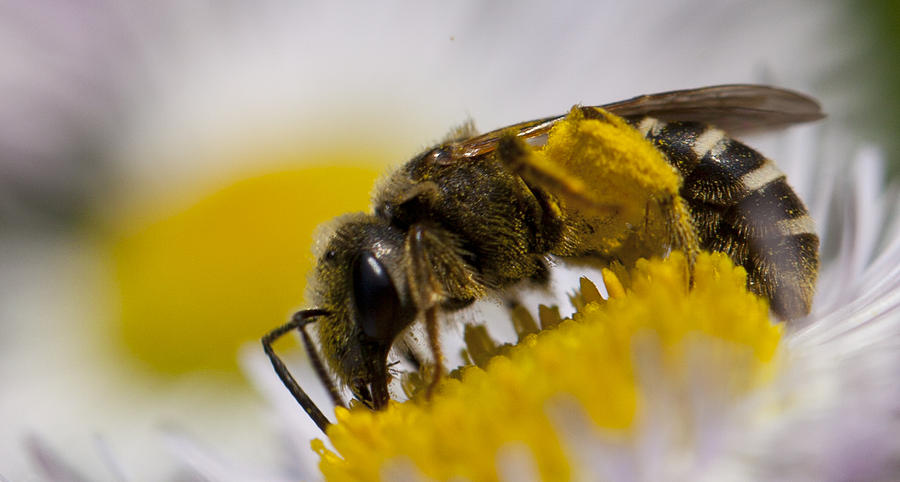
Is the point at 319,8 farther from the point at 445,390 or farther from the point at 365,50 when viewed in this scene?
the point at 445,390

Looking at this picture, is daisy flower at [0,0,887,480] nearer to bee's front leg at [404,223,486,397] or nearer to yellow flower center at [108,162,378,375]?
yellow flower center at [108,162,378,375]

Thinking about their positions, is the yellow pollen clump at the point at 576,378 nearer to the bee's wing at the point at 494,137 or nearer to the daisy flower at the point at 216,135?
the bee's wing at the point at 494,137

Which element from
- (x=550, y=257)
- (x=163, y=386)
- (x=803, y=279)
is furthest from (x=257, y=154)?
(x=803, y=279)

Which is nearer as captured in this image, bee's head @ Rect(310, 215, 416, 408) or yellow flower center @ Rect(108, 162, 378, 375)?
bee's head @ Rect(310, 215, 416, 408)

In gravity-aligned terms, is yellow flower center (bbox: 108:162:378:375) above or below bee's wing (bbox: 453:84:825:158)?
above

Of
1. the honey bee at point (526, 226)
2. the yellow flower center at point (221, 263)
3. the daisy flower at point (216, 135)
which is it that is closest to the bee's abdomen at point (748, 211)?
the honey bee at point (526, 226)

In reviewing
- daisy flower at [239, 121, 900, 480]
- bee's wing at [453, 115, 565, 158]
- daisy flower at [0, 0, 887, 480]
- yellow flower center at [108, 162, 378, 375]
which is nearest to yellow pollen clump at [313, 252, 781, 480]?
daisy flower at [239, 121, 900, 480]

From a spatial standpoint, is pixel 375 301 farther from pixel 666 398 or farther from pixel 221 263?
pixel 221 263

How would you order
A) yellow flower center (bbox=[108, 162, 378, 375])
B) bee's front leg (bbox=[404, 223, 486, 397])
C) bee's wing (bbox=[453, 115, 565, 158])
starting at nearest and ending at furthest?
bee's front leg (bbox=[404, 223, 486, 397]), bee's wing (bbox=[453, 115, 565, 158]), yellow flower center (bbox=[108, 162, 378, 375])
